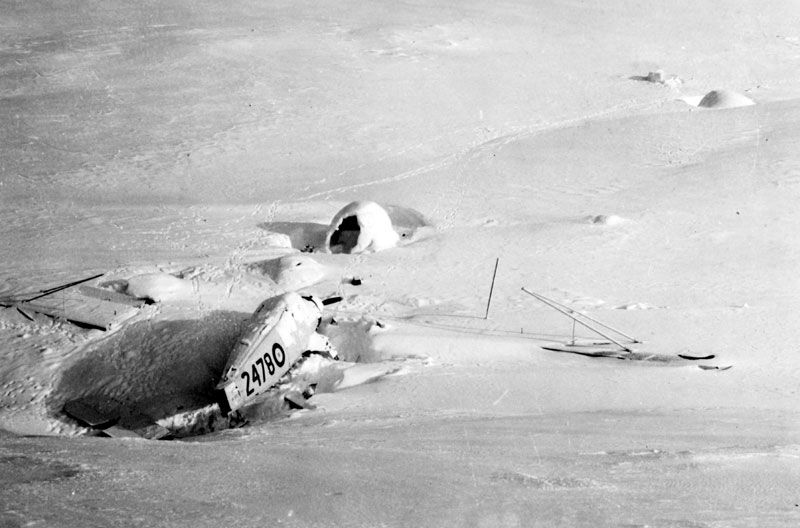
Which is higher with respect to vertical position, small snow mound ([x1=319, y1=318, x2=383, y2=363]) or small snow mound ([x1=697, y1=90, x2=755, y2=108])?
small snow mound ([x1=697, y1=90, x2=755, y2=108])

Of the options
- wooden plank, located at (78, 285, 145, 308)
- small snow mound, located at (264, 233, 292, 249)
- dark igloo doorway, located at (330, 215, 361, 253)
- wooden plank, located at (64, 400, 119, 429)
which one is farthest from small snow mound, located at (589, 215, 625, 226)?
wooden plank, located at (64, 400, 119, 429)

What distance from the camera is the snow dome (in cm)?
1423

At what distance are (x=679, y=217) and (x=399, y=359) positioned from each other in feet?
20.7

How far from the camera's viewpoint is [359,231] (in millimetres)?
14242

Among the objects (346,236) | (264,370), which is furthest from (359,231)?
(264,370)

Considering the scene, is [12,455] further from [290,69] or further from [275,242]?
[290,69]

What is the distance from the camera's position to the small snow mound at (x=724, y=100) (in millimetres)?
20156

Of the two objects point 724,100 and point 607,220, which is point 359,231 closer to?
point 607,220

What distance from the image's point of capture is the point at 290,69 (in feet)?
72.9

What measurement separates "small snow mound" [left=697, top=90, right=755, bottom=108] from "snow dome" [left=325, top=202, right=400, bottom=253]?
9.94 m

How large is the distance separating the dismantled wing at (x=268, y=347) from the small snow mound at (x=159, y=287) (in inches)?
80.4

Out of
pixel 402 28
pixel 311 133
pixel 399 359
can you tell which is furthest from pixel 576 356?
pixel 402 28

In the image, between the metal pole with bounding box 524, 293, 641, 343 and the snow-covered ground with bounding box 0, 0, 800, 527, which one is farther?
the metal pole with bounding box 524, 293, 641, 343

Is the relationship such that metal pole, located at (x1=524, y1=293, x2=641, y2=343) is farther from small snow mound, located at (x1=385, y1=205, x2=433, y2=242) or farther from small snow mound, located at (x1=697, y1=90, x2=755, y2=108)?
small snow mound, located at (x1=697, y1=90, x2=755, y2=108)
